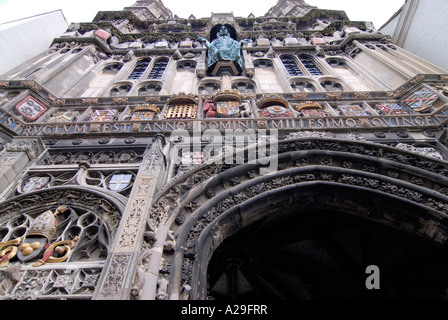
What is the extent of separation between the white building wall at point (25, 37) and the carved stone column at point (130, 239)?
1135cm

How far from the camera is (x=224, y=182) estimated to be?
7.05m

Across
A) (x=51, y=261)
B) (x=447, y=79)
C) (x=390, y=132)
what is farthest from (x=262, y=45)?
(x=51, y=261)

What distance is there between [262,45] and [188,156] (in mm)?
12978

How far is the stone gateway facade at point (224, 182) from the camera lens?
551 cm

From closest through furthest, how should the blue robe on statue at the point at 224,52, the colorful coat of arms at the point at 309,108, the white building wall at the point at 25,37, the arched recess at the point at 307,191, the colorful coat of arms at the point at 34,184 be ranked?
the arched recess at the point at 307,191 < the colorful coat of arms at the point at 34,184 < the colorful coat of arms at the point at 309,108 < the white building wall at the point at 25,37 < the blue robe on statue at the point at 224,52

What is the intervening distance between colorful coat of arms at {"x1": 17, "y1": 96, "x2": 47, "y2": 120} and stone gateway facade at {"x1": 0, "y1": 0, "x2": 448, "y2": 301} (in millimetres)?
45

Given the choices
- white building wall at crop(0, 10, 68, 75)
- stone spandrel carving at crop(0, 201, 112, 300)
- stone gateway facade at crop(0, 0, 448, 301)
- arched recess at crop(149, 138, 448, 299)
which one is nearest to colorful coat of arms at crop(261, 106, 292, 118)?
stone gateway facade at crop(0, 0, 448, 301)

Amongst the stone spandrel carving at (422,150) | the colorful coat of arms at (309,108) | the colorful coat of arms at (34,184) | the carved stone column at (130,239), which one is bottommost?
the carved stone column at (130,239)

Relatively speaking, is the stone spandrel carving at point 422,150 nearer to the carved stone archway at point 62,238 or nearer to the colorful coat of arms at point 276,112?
the colorful coat of arms at point 276,112

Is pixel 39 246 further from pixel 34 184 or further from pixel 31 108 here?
pixel 31 108

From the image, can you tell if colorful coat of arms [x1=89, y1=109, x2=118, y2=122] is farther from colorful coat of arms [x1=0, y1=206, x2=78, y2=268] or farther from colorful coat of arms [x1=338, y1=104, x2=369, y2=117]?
colorful coat of arms [x1=338, y1=104, x2=369, y2=117]

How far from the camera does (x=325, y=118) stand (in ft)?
31.0

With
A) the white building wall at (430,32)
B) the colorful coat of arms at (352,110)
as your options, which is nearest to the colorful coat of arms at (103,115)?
the colorful coat of arms at (352,110)
